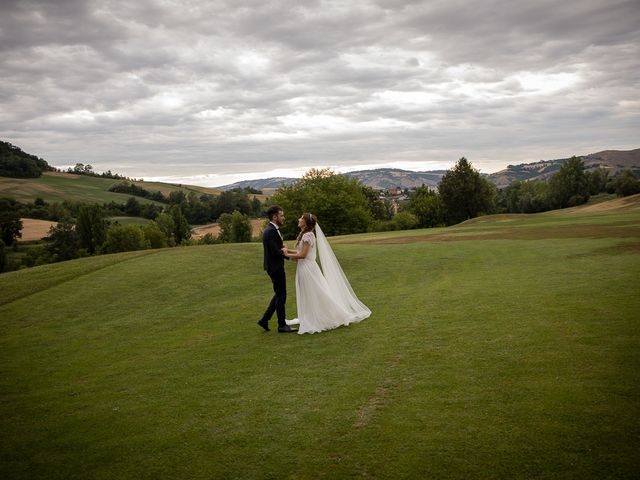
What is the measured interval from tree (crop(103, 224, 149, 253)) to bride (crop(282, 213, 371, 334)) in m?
80.6

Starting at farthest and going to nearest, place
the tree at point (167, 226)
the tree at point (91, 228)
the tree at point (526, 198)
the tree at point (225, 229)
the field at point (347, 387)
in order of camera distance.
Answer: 1. the tree at point (526, 198)
2. the tree at point (225, 229)
3. the tree at point (167, 226)
4. the tree at point (91, 228)
5. the field at point (347, 387)

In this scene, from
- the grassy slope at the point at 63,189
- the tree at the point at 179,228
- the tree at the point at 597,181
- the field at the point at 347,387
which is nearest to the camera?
the field at the point at 347,387

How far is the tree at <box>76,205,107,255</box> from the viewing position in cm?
8994

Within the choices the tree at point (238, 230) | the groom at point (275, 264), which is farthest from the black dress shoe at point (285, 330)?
the tree at point (238, 230)

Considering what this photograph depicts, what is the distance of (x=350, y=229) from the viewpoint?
288 ft

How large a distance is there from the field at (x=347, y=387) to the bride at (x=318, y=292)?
59cm

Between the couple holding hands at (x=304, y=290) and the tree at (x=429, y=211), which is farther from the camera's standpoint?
the tree at (x=429, y=211)

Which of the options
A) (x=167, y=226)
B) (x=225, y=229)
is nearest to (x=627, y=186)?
(x=225, y=229)

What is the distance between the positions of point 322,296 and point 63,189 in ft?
487

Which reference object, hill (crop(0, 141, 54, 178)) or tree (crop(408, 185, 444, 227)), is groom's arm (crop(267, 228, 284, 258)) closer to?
tree (crop(408, 185, 444, 227))

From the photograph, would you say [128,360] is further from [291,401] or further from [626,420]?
[626,420]

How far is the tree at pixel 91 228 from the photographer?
89.9 meters

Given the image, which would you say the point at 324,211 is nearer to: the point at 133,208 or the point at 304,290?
the point at 304,290

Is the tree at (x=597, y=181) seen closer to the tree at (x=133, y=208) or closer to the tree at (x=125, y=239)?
the tree at (x=125, y=239)
